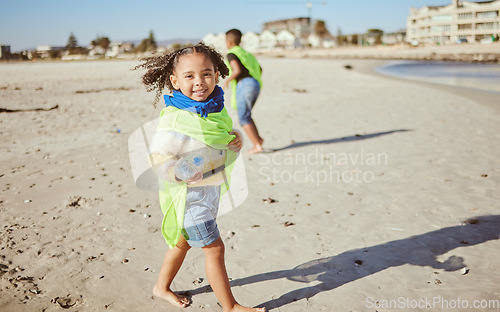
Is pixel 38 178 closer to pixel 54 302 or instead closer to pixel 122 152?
pixel 122 152

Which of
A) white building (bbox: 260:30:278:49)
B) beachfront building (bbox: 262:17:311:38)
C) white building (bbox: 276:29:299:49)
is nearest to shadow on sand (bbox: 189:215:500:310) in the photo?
white building (bbox: 276:29:299:49)

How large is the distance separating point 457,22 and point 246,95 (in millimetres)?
107583

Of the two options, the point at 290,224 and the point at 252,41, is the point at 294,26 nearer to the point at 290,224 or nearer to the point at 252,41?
the point at 252,41

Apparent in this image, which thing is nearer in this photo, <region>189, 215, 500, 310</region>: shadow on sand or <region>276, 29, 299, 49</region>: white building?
<region>189, 215, 500, 310</region>: shadow on sand

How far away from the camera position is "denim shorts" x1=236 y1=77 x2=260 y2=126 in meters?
6.85

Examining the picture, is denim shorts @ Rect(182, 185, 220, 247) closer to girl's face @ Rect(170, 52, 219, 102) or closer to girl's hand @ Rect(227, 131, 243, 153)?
girl's hand @ Rect(227, 131, 243, 153)

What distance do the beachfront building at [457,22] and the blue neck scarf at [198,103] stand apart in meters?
93.4

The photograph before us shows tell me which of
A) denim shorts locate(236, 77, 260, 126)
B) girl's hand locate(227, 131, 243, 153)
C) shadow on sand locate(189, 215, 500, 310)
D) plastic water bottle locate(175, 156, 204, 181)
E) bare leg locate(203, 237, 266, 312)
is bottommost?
shadow on sand locate(189, 215, 500, 310)

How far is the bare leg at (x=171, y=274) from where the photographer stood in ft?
8.95

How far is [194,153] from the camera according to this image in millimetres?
2408

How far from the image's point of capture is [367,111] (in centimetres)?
1144

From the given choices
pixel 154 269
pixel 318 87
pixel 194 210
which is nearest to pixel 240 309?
pixel 194 210

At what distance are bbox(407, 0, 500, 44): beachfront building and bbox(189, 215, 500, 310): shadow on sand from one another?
299 feet

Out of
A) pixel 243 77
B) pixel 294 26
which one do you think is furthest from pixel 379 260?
pixel 294 26
